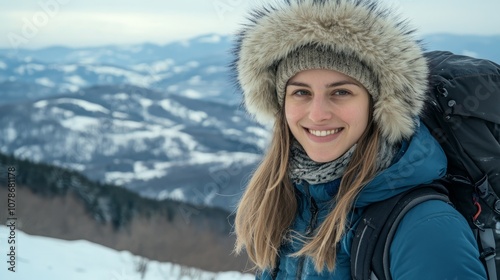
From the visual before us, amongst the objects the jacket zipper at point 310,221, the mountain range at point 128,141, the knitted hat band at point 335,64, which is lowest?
the mountain range at point 128,141

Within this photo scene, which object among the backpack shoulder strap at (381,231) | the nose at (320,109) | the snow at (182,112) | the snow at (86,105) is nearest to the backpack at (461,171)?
the backpack shoulder strap at (381,231)

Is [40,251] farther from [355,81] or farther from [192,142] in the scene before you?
[192,142]

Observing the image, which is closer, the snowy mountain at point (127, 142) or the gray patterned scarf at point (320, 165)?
the gray patterned scarf at point (320, 165)

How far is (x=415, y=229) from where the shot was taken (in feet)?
5.05

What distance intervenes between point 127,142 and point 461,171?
130114 millimetres

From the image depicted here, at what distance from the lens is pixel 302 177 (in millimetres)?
2154

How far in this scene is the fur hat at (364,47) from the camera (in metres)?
1.94

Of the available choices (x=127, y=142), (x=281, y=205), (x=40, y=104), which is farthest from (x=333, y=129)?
(x=40, y=104)

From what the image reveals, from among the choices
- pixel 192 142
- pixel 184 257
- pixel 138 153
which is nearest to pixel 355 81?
pixel 184 257

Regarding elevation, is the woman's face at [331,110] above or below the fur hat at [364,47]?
below

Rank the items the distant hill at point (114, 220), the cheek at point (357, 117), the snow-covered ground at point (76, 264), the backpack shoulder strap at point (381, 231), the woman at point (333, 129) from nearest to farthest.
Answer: the backpack shoulder strap at point (381, 231) → the woman at point (333, 129) → the cheek at point (357, 117) → the snow-covered ground at point (76, 264) → the distant hill at point (114, 220)

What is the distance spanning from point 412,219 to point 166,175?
10091cm

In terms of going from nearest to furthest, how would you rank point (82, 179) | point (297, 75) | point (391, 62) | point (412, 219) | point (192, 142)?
point (412, 219)
point (391, 62)
point (297, 75)
point (82, 179)
point (192, 142)

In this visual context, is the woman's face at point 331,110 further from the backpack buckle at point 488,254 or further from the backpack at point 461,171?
the backpack buckle at point 488,254
